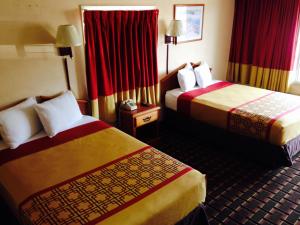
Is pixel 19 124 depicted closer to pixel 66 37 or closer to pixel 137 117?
pixel 66 37

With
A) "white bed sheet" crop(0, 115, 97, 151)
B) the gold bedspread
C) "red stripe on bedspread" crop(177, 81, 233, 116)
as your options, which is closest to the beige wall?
"white bed sheet" crop(0, 115, 97, 151)

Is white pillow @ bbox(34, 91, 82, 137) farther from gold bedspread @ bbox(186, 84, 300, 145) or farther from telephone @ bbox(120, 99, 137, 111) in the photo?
gold bedspread @ bbox(186, 84, 300, 145)

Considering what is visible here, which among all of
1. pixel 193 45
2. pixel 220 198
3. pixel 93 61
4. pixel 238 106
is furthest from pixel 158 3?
pixel 220 198

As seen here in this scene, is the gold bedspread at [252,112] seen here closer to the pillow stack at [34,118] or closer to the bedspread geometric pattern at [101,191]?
the bedspread geometric pattern at [101,191]

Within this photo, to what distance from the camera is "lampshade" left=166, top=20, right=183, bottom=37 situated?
3.46m

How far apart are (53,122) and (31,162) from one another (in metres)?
0.51

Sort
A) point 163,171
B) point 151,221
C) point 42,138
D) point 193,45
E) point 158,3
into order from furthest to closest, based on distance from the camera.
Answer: point 193,45 → point 158,3 → point 42,138 → point 163,171 → point 151,221

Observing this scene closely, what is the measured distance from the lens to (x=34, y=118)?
2.45m

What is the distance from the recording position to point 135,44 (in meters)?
3.25

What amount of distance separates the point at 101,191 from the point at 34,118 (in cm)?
117

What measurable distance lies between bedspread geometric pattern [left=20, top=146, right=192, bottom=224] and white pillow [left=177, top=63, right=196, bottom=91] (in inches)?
75.9

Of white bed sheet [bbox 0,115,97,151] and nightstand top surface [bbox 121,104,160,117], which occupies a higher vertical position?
white bed sheet [bbox 0,115,97,151]

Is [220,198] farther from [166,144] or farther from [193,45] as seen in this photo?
[193,45]

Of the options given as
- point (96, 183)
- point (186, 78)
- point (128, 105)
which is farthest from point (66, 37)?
point (186, 78)
